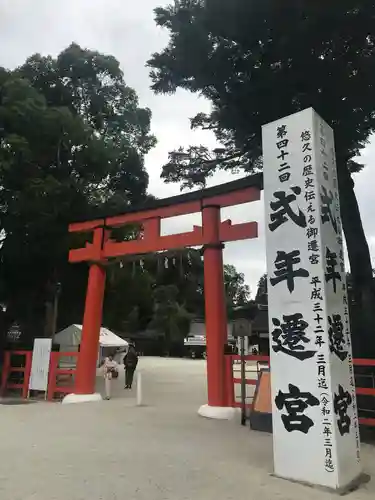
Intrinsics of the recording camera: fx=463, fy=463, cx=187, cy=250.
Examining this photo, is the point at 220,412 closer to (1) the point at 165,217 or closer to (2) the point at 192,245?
(2) the point at 192,245

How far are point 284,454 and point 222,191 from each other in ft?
20.2

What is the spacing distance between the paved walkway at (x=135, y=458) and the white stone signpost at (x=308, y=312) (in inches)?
15.3

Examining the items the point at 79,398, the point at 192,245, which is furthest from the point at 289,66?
the point at 79,398

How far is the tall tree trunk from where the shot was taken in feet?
28.0

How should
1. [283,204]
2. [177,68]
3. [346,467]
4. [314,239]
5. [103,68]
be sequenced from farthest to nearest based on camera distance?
1. [103,68]
2. [177,68]
3. [283,204]
4. [314,239]
5. [346,467]

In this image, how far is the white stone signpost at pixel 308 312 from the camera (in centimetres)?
496

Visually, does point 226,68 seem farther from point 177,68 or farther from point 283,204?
point 283,204

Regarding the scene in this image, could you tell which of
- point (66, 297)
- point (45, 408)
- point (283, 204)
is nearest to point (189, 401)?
point (45, 408)

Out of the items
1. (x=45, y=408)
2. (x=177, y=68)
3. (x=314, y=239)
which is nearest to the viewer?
(x=314, y=239)

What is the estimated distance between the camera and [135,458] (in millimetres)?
6125

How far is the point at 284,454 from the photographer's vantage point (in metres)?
Answer: 5.19

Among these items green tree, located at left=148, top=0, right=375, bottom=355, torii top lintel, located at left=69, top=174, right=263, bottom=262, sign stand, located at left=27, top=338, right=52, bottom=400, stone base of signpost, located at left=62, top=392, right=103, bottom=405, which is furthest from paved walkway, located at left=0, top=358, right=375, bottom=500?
A: torii top lintel, located at left=69, top=174, right=263, bottom=262

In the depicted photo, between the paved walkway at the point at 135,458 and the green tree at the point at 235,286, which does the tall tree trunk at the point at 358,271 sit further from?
the green tree at the point at 235,286

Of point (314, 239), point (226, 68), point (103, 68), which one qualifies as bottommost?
point (314, 239)
